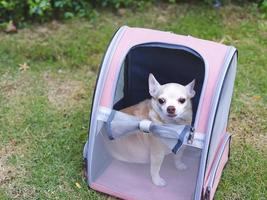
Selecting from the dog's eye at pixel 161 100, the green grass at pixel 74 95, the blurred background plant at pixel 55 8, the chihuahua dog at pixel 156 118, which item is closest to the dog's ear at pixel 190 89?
the chihuahua dog at pixel 156 118

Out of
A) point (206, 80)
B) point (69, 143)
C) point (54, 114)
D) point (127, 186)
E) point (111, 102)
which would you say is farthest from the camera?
point (54, 114)

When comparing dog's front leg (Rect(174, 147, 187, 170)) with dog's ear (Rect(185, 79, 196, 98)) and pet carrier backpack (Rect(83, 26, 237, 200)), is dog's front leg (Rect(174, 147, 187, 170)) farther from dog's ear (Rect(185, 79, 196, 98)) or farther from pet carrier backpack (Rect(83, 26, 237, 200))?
dog's ear (Rect(185, 79, 196, 98))

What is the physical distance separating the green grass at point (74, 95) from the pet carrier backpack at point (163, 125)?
15cm

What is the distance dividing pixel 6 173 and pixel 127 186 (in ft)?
1.85

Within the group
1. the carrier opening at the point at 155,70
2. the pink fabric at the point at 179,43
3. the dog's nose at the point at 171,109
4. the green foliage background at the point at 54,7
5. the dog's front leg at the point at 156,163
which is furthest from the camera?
the green foliage background at the point at 54,7

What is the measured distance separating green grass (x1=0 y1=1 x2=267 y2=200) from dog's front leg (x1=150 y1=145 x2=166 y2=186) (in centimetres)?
24

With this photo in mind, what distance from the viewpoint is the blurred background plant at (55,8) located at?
322cm

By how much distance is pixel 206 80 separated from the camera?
180 cm

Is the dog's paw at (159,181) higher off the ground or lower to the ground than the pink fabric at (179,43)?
lower

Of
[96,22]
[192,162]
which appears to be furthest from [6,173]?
[96,22]

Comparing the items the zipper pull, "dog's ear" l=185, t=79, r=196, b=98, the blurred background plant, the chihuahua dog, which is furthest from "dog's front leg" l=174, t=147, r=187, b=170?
the blurred background plant

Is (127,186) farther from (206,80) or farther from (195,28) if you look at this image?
(195,28)

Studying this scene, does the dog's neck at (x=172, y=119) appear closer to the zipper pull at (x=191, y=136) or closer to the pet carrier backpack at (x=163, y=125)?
the pet carrier backpack at (x=163, y=125)

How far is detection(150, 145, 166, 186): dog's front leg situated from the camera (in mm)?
1989
